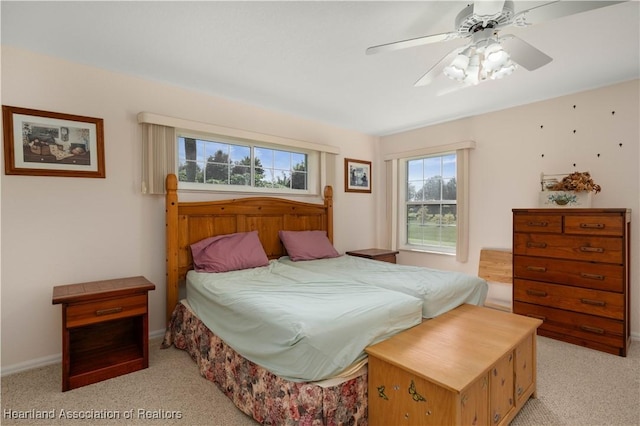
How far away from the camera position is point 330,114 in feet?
12.5

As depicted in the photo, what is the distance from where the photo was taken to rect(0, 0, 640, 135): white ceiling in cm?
182

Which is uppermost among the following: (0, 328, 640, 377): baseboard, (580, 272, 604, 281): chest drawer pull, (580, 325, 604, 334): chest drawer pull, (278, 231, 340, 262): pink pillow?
(278, 231, 340, 262): pink pillow

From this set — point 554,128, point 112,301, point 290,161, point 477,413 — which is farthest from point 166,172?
point 554,128

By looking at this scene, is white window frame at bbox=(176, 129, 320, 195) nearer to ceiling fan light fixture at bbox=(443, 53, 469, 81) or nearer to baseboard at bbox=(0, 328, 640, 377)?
baseboard at bbox=(0, 328, 640, 377)

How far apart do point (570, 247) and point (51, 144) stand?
14.2 feet

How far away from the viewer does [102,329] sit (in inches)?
98.3

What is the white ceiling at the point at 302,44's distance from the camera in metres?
1.82

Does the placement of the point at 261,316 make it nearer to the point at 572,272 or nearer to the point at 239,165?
the point at 239,165

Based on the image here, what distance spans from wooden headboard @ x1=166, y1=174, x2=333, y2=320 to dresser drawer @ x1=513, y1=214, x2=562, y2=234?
205cm

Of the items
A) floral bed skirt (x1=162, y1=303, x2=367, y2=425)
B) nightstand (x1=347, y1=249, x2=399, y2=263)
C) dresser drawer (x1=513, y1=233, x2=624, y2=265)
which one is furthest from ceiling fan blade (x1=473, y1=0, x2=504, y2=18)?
nightstand (x1=347, y1=249, x2=399, y2=263)

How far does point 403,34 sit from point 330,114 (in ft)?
5.97

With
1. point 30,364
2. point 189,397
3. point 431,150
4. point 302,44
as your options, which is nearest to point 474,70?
point 302,44

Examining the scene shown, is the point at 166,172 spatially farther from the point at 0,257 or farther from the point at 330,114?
the point at 330,114

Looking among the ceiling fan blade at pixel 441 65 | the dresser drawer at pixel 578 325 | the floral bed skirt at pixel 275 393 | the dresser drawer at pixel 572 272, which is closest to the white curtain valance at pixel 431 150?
the dresser drawer at pixel 572 272
